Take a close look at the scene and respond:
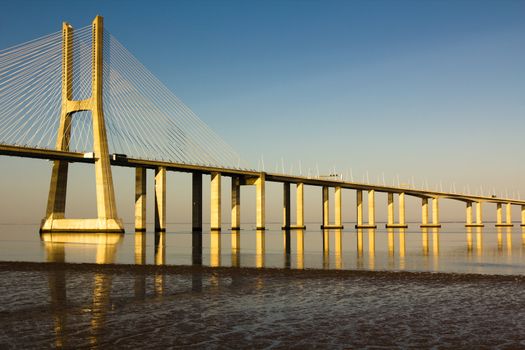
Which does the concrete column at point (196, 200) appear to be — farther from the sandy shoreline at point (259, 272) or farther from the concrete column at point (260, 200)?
the sandy shoreline at point (259, 272)

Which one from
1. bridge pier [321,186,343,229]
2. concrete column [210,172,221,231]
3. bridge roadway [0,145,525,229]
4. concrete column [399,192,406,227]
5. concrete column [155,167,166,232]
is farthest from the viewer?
concrete column [399,192,406,227]

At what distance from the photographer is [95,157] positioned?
2680 inches

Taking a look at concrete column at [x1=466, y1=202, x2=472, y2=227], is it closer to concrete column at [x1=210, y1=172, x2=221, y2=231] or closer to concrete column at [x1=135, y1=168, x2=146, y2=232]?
concrete column at [x1=210, y1=172, x2=221, y2=231]

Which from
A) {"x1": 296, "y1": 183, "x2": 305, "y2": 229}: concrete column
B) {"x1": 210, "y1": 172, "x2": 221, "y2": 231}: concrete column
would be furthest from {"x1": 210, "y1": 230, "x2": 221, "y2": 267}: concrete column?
{"x1": 296, "y1": 183, "x2": 305, "y2": 229}: concrete column

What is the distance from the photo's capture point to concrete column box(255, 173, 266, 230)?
331 feet

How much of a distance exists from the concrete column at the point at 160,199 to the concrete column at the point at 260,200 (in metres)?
19.8

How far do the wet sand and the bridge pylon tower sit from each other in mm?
49494

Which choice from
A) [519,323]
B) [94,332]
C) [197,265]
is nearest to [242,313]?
[94,332]

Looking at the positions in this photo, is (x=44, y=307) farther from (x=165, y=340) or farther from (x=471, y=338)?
(x=471, y=338)

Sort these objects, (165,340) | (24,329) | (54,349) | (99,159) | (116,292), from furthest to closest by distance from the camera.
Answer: (99,159) < (116,292) < (24,329) < (165,340) < (54,349)

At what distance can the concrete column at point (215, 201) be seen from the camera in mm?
92625

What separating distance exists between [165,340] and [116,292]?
6465mm

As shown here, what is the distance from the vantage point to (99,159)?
223ft

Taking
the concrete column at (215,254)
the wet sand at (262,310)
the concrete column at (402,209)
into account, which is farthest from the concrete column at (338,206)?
the wet sand at (262,310)
